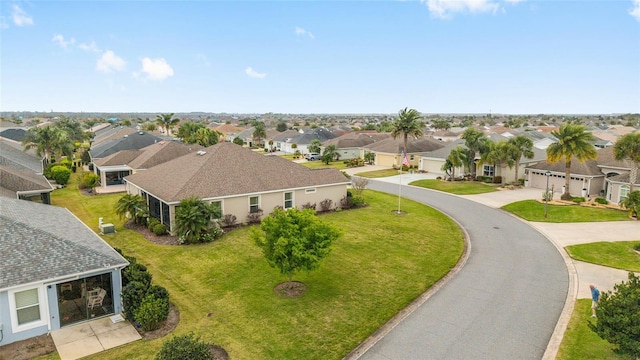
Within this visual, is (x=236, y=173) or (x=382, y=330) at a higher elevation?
(x=236, y=173)

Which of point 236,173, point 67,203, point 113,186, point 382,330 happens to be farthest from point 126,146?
point 382,330

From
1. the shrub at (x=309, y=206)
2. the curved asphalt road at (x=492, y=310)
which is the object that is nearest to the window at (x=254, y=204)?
the shrub at (x=309, y=206)

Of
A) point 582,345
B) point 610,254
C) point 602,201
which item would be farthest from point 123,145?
point 602,201

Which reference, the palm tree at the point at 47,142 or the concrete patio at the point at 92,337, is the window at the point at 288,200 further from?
the palm tree at the point at 47,142

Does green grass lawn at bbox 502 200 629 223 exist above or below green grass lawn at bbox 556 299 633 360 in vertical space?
above

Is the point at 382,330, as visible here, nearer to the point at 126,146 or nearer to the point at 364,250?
the point at 364,250

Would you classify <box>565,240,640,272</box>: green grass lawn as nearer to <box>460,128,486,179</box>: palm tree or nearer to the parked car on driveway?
<box>460,128,486,179</box>: palm tree

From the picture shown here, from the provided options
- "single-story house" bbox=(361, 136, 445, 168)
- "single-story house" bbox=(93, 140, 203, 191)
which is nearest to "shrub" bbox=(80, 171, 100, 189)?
"single-story house" bbox=(93, 140, 203, 191)
